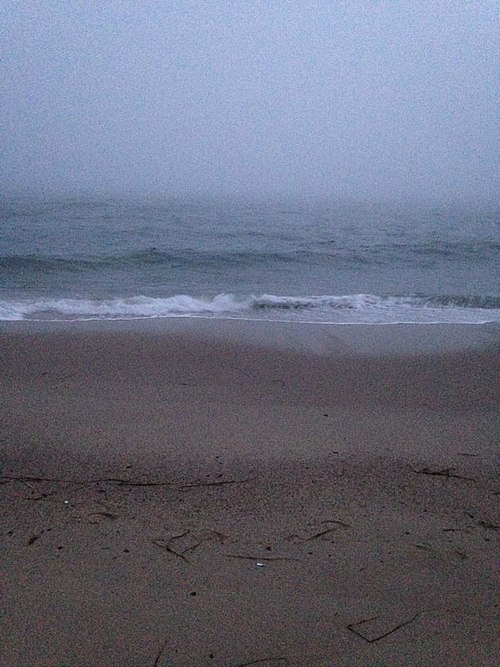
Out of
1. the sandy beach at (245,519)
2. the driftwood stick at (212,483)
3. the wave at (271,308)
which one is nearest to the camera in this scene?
the sandy beach at (245,519)

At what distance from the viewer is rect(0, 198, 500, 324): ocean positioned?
9055 millimetres

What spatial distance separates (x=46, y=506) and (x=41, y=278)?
32.2 ft

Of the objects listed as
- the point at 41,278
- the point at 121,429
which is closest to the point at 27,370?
the point at 121,429

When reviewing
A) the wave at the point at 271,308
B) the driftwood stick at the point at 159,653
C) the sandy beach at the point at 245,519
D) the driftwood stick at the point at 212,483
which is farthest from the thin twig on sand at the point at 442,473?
the wave at the point at 271,308

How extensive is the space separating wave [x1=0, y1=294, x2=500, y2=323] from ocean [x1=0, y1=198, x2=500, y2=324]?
0.06 ft

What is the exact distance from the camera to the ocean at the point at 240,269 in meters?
9.05

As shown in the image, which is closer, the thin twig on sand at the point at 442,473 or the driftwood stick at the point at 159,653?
the driftwood stick at the point at 159,653

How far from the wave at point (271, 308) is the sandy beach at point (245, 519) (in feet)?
9.87

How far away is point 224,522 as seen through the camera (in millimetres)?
2758

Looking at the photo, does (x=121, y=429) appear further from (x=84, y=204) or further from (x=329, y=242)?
(x=84, y=204)

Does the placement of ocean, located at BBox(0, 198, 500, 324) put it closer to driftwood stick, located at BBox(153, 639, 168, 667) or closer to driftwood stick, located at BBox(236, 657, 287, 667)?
driftwood stick, located at BBox(153, 639, 168, 667)

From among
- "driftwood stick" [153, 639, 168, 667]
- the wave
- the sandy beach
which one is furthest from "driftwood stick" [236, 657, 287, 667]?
the wave

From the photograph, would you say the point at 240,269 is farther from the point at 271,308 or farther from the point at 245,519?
the point at 245,519

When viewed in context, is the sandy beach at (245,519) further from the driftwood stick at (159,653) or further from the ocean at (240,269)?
the ocean at (240,269)
